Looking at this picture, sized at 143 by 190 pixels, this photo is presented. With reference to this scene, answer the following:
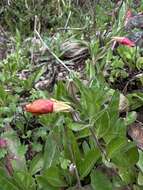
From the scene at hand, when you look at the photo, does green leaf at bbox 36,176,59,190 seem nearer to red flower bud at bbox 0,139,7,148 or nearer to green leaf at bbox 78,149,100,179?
green leaf at bbox 78,149,100,179

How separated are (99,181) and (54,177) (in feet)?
0.53

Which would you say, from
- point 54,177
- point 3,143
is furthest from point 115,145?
point 3,143

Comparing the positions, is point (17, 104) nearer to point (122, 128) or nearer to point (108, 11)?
point (122, 128)

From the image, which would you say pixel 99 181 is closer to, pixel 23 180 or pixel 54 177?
pixel 54 177

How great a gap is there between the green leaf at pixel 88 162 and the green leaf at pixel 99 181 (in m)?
0.06

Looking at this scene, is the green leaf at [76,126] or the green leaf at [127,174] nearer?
the green leaf at [76,126]

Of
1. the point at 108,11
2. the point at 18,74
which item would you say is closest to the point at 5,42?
the point at 18,74

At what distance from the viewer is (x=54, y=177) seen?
5.04ft

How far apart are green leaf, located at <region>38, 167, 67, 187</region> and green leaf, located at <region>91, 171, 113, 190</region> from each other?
0.13 m

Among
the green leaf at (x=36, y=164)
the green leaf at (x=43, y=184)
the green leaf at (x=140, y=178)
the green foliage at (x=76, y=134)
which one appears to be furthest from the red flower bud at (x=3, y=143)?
the green leaf at (x=140, y=178)

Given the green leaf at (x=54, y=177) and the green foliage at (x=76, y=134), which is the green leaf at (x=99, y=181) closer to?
the green foliage at (x=76, y=134)

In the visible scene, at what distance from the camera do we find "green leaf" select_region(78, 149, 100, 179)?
1.51 meters

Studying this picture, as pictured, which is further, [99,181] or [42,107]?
[99,181]

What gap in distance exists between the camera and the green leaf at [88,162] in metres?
1.51
